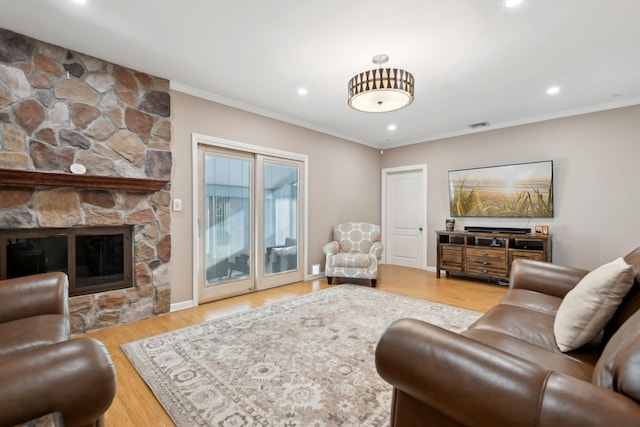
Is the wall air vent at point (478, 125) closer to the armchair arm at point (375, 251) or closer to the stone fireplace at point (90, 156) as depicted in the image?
the armchair arm at point (375, 251)

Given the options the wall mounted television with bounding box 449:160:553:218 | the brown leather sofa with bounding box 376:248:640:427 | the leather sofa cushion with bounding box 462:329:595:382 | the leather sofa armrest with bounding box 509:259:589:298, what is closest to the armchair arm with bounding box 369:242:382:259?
the wall mounted television with bounding box 449:160:553:218

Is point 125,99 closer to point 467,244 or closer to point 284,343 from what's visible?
point 284,343

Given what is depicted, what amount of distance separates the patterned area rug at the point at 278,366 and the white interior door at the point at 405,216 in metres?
2.64

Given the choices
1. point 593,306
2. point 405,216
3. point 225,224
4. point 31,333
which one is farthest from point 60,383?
point 405,216

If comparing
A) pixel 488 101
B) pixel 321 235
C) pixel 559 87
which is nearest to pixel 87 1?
pixel 321 235

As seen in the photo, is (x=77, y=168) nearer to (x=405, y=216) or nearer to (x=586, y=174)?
(x=405, y=216)

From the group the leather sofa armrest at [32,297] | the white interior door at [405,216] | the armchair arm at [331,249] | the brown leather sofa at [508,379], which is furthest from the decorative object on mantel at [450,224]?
the leather sofa armrest at [32,297]

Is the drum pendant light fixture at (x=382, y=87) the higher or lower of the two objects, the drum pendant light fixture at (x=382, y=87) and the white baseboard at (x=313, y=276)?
the higher

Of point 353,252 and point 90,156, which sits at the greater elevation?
point 90,156

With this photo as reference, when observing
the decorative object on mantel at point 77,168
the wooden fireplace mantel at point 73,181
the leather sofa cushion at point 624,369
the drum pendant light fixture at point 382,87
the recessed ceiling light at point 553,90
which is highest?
the recessed ceiling light at point 553,90

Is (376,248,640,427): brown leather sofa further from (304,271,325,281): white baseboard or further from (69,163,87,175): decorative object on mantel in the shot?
(304,271,325,281): white baseboard

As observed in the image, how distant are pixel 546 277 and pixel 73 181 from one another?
13.4 ft

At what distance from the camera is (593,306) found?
4.43 feet

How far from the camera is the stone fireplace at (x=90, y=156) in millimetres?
2479
